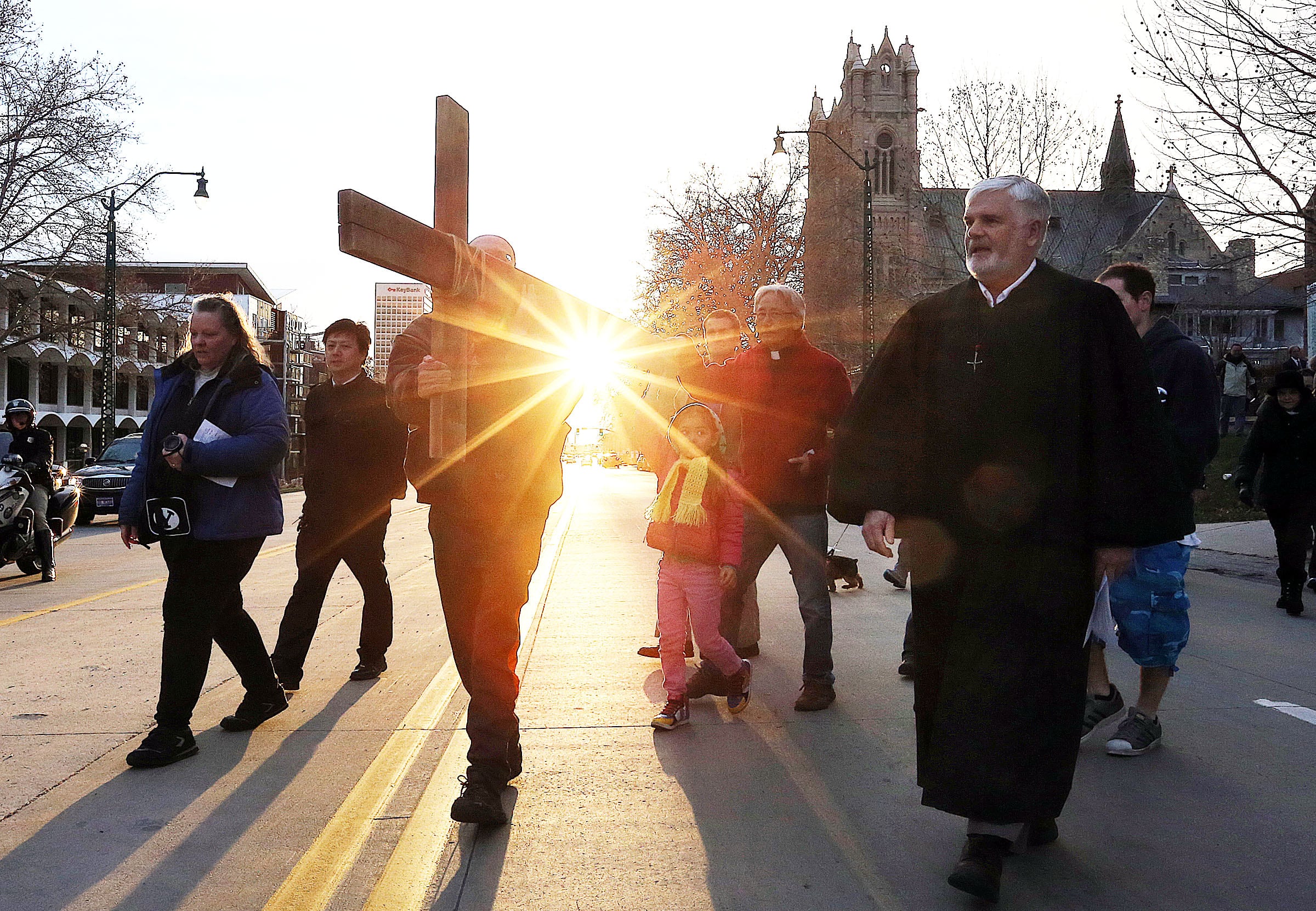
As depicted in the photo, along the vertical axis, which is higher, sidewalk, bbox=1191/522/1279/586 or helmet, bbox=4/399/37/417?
helmet, bbox=4/399/37/417

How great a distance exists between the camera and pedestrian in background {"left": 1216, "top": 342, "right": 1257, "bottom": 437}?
79.3 ft

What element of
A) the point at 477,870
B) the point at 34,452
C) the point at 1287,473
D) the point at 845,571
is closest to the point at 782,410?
the point at 477,870

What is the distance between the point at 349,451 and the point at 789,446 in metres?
2.48

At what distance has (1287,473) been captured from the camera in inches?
377

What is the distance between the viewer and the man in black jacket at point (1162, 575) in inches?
195

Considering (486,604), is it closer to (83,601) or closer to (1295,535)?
(83,601)

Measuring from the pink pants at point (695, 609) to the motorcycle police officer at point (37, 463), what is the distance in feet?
29.0

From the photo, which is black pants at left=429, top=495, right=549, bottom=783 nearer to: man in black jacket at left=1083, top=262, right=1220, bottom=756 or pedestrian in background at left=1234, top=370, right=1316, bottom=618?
man in black jacket at left=1083, top=262, right=1220, bottom=756

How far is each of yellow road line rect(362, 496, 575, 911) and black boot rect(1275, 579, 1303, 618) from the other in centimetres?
694

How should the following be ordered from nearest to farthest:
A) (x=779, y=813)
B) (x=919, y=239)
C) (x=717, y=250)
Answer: (x=779, y=813), (x=717, y=250), (x=919, y=239)

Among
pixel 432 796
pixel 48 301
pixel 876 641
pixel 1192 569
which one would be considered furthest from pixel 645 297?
pixel 432 796

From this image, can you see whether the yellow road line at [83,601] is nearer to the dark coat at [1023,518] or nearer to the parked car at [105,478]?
the dark coat at [1023,518]

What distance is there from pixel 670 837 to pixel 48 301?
35.6 meters

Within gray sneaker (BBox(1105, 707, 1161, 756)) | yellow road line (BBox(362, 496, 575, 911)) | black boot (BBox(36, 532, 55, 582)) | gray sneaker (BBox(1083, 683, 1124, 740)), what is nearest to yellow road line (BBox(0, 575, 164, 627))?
black boot (BBox(36, 532, 55, 582))
